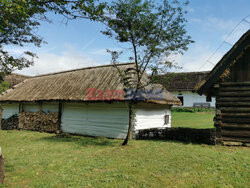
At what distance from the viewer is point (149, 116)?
12.1 metres

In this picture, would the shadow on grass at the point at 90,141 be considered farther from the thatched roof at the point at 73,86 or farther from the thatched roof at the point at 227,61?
the thatched roof at the point at 227,61

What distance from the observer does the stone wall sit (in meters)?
9.05

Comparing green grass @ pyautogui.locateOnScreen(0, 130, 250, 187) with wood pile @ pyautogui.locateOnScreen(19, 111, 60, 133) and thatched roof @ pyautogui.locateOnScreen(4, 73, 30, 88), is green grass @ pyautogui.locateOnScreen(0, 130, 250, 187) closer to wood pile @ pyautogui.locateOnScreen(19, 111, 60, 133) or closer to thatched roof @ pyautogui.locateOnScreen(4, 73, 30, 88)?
wood pile @ pyautogui.locateOnScreen(19, 111, 60, 133)

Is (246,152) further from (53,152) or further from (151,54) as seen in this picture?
(53,152)

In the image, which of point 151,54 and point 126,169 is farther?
point 151,54

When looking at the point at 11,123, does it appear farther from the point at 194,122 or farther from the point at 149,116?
the point at 194,122

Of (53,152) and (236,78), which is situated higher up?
(236,78)

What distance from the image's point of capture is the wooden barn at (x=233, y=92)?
27.5 feet

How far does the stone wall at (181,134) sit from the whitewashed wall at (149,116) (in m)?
0.63

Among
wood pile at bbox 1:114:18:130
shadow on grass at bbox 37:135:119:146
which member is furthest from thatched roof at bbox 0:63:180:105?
shadow on grass at bbox 37:135:119:146

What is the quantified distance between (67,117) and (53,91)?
2474mm

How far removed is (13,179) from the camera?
190 inches

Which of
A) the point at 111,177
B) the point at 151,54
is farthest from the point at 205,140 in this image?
the point at 111,177

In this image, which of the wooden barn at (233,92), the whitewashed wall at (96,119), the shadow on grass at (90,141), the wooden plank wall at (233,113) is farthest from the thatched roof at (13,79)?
the wooden plank wall at (233,113)
